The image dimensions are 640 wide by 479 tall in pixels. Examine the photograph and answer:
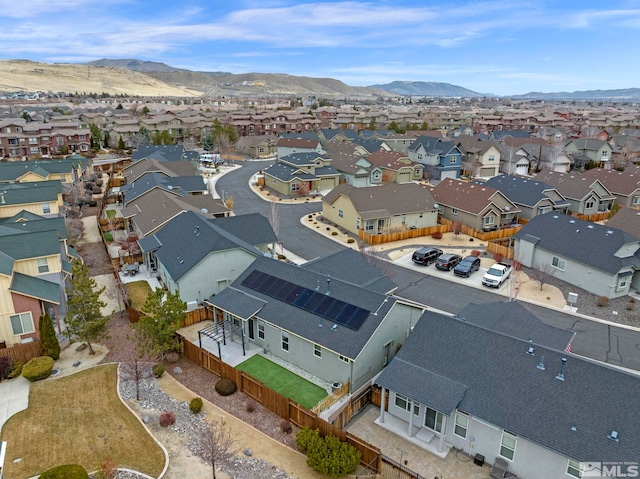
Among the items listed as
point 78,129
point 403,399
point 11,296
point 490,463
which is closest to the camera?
point 490,463

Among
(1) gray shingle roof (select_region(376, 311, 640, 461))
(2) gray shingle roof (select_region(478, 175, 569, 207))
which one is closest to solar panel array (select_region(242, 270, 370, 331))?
(1) gray shingle roof (select_region(376, 311, 640, 461))

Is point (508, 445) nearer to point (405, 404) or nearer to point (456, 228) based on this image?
point (405, 404)

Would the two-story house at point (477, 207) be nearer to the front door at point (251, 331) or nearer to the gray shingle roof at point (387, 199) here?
the gray shingle roof at point (387, 199)

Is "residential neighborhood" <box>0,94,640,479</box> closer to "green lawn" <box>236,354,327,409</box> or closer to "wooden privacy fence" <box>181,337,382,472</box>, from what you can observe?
"wooden privacy fence" <box>181,337,382,472</box>

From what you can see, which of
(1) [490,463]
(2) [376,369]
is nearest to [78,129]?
(2) [376,369]

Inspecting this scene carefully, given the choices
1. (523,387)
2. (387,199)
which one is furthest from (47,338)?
(387,199)

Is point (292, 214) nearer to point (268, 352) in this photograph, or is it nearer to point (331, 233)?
point (331, 233)

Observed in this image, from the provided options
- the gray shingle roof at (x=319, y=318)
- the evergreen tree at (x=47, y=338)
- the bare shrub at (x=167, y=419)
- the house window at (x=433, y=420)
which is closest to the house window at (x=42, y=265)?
the evergreen tree at (x=47, y=338)
